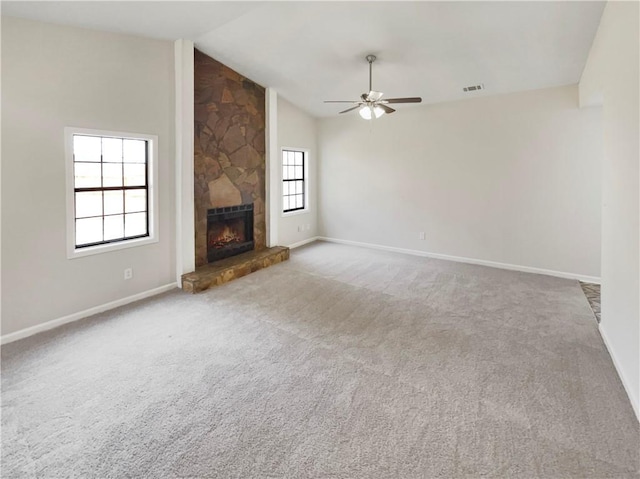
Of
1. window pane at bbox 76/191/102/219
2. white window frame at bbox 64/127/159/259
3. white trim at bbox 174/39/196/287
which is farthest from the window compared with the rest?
window pane at bbox 76/191/102/219

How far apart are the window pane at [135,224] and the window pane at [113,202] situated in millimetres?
140

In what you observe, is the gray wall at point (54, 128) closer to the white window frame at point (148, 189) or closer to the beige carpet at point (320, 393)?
the white window frame at point (148, 189)

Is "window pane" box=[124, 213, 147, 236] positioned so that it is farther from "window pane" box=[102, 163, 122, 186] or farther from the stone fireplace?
the stone fireplace

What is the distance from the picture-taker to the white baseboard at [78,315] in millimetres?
3248

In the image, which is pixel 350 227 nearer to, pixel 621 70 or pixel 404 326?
pixel 404 326

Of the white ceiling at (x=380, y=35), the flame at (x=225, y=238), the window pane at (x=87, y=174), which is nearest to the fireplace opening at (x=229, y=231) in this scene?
the flame at (x=225, y=238)

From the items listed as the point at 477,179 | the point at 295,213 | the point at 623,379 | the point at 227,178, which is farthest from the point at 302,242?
the point at 623,379

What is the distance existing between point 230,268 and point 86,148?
7.60 ft

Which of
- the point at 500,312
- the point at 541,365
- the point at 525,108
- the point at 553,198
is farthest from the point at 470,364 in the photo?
the point at 525,108

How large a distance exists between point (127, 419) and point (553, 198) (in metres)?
6.02

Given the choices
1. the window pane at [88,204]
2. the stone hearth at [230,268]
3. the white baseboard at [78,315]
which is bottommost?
the white baseboard at [78,315]

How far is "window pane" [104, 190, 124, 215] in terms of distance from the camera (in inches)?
162

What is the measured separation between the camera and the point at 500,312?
13.1 feet

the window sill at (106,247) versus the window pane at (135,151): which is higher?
the window pane at (135,151)
